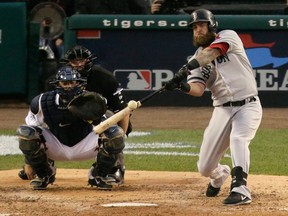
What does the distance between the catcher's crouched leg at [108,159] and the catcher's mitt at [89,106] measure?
11.5 inches

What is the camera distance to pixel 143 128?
582 inches

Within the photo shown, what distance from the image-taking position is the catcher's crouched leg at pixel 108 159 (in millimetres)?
8922

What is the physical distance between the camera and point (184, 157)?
12.1 meters

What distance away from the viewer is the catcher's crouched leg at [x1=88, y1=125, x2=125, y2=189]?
892 centimetres

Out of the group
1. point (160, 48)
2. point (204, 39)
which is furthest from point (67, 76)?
point (160, 48)

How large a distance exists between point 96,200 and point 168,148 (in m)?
4.49

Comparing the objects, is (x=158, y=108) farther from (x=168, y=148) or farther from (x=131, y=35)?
(x=168, y=148)

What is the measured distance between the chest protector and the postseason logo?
7.14 m

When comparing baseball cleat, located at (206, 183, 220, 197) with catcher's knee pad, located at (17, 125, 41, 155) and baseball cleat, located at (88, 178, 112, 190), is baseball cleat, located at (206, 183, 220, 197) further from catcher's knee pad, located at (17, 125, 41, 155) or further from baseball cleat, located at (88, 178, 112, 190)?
catcher's knee pad, located at (17, 125, 41, 155)

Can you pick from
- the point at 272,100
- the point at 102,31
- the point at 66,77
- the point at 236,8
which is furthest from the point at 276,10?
the point at 66,77

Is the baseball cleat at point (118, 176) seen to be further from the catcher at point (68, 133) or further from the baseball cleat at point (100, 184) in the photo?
the baseball cleat at point (100, 184)

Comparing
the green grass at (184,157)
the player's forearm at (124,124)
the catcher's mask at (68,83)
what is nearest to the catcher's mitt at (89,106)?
the catcher's mask at (68,83)

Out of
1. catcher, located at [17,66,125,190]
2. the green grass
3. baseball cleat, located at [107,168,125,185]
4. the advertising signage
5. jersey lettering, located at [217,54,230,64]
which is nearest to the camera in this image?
jersey lettering, located at [217,54,230,64]

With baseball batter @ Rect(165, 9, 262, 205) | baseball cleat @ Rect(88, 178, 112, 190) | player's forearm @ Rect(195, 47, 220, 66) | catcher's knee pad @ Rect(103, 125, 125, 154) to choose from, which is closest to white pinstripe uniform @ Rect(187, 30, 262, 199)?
baseball batter @ Rect(165, 9, 262, 205)
